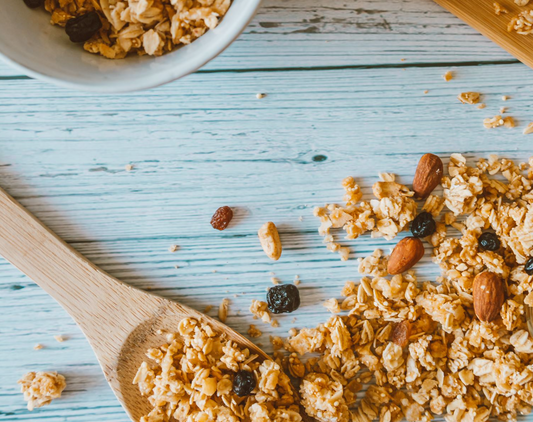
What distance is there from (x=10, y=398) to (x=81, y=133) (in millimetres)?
482

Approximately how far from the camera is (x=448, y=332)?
87cm

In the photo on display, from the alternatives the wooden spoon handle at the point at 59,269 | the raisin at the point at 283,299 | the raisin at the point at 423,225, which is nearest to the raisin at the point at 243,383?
the raisin at the point at 283,299

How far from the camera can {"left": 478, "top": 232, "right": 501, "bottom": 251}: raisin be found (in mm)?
865

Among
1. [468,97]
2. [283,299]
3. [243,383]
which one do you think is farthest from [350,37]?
[243,383]

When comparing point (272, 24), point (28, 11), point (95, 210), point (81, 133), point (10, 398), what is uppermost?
point (28, 11)

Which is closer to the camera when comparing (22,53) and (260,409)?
(22,53)

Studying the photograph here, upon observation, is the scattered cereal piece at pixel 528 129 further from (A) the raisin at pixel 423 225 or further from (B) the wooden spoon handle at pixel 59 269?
(B) the wooden spoon handle at pixel 59 269

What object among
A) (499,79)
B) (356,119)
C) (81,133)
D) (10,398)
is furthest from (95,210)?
(499,79)

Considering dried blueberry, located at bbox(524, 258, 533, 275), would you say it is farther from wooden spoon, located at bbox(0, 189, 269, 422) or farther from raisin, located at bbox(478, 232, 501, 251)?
wooden spoon, located at bbox(0, 189, 269, 422)

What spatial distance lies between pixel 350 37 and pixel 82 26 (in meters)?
0.44

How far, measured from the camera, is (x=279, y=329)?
0.89m

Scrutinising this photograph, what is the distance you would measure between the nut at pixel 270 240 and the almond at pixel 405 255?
0.65 ft

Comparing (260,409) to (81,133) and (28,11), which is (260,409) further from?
(28,11)

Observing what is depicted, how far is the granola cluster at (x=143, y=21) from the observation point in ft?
2.19
